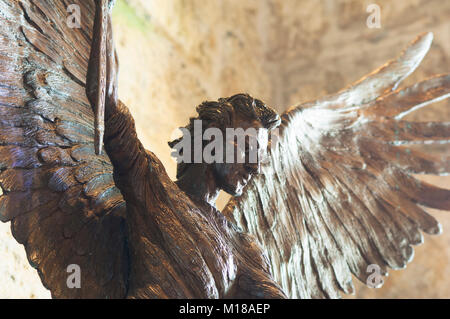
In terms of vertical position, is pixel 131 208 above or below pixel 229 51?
below

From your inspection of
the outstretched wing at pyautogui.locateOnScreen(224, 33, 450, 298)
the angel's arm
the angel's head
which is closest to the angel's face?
the angel's head

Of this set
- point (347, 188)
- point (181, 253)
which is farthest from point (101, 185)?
point (347, 188)

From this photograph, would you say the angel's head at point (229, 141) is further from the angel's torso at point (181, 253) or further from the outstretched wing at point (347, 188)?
the outstretched wing at point (347, 188)

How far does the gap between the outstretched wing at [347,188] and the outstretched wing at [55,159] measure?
34cm

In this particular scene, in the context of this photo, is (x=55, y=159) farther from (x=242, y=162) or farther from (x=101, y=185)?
(x=242, y=162)

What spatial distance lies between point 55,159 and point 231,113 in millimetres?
306

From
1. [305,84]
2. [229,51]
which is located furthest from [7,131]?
[305,84]

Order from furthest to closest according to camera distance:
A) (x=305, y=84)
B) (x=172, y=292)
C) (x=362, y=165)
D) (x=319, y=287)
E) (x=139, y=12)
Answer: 1. (x=305, y=84)
2. (x=139, y=12)
3. (x=362, y=165)
4. (x=319, y=287)
5. (x=172, y=292)

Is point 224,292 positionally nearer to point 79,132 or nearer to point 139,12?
point 79,132

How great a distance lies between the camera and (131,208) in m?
0.92

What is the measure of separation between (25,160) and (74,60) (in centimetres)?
20

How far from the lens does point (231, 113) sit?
1002 mm

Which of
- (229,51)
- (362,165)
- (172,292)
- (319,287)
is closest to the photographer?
(172,292)

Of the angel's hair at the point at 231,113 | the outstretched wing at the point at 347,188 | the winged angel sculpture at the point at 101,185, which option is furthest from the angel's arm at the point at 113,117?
the outstretched wing at the point at 347,188
